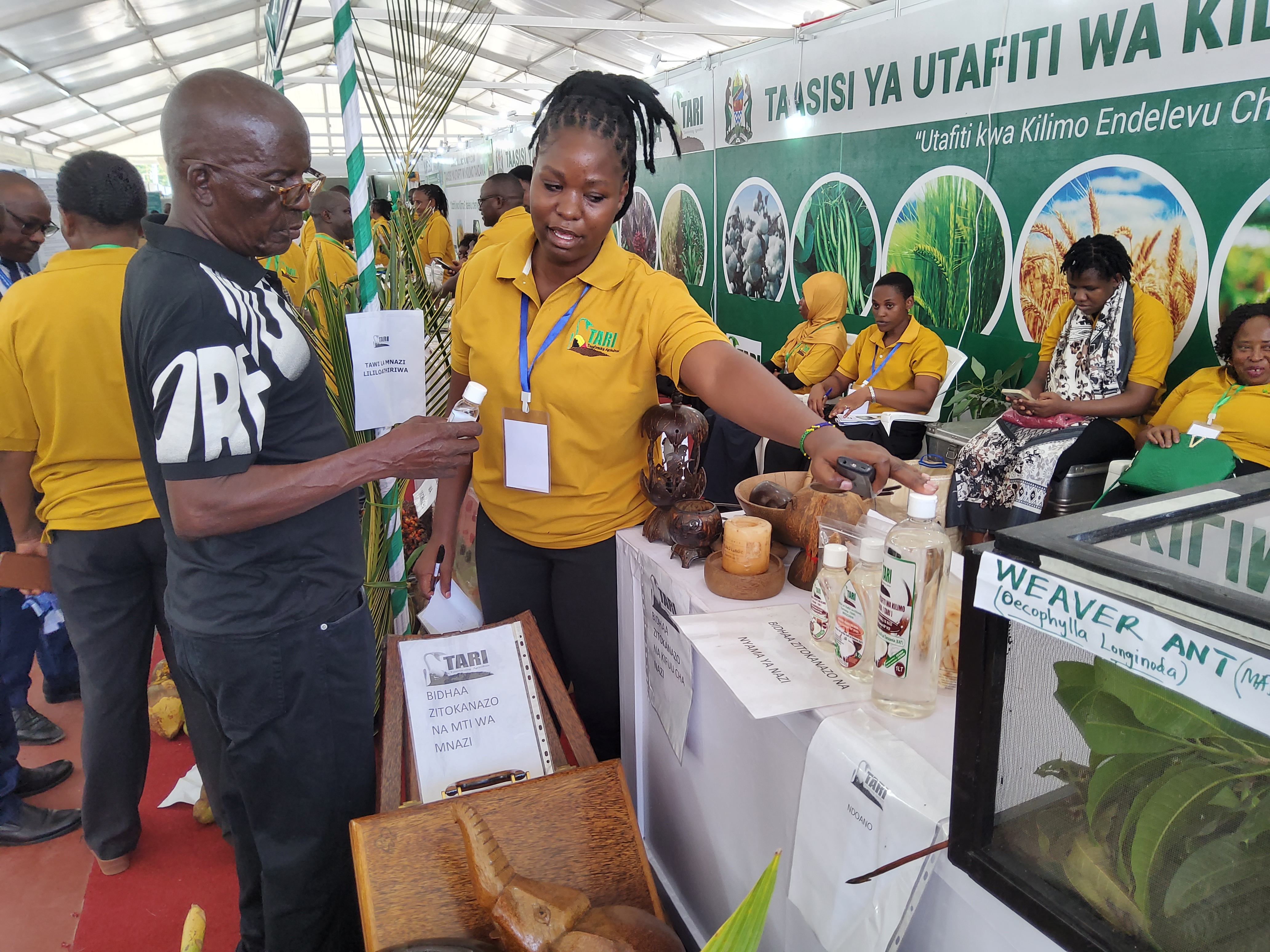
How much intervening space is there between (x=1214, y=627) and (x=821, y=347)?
432 centimetres

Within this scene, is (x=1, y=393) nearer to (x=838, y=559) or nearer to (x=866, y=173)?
(x=838, y=559)

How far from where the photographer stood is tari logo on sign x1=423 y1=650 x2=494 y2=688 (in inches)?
60.1

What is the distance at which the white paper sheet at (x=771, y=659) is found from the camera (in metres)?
1.01

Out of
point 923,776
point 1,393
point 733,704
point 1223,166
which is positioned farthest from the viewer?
point 1223,166

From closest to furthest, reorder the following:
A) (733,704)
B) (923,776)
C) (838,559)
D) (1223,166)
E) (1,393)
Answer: (923,776) < (838,559) < (733,704) < (1,393) < (1223,166)

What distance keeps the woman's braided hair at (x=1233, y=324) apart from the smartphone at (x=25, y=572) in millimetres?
3774

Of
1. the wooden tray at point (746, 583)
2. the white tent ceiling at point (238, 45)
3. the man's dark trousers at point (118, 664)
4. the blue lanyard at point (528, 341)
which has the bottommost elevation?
the man's dark trousers at point (118, 664)

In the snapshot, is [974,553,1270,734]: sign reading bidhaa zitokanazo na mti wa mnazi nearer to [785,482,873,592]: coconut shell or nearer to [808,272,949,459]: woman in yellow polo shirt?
[785,482,873,592]: coconut shell

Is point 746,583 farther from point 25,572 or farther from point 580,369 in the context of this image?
point 25,572

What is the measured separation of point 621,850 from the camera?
1.25 m

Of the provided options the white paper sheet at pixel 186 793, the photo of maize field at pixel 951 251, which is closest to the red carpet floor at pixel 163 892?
the white paper sheet at pixel 186 793

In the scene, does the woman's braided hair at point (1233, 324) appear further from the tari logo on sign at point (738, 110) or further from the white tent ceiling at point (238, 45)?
the tari logo on sign at point (738, 110)

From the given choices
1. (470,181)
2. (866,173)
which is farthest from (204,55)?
(866,173)

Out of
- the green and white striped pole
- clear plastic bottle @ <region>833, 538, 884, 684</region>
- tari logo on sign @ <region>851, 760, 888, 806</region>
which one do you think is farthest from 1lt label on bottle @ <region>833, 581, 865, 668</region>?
the green and white striped pole
